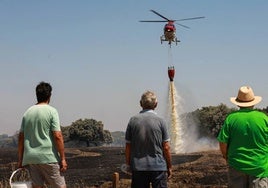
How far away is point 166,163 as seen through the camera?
7008mm

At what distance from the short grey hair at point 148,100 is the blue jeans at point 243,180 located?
157cm

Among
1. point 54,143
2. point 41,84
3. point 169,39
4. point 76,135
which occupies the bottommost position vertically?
point 76,135

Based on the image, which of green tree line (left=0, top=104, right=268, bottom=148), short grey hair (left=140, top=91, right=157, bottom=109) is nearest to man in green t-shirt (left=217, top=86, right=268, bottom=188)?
short grey hair (left=140, top=91, right=157, bottom=109)

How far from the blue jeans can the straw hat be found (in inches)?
38.3

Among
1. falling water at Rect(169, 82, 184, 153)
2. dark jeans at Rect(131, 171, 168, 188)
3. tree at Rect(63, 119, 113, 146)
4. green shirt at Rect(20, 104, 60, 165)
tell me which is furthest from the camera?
tree at Rect(63, 119, 113, 146)

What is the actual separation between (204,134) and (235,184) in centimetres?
10538

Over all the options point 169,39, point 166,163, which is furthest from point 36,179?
point 169,39

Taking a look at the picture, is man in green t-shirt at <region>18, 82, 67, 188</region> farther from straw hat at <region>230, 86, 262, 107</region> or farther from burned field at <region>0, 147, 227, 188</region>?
burned field at <region>0, 147, 227, 188</region>

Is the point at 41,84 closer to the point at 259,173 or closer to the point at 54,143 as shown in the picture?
the point at 54,143

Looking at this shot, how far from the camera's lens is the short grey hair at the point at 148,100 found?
7.07 meters

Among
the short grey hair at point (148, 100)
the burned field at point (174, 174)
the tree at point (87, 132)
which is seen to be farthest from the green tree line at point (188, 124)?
the short grey hair at point (148, 100)

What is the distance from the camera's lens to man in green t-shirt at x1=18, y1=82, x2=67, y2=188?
265 inches

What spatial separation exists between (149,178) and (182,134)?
276 ft

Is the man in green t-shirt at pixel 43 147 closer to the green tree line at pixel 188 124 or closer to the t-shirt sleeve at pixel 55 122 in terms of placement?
the t-shirt sleeve at pixel 55 122
